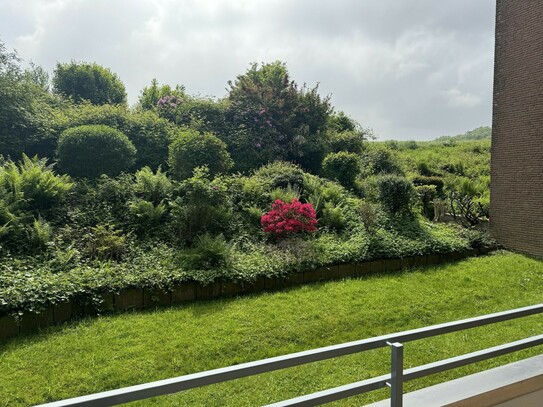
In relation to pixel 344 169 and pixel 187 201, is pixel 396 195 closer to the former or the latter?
pixel 344 169

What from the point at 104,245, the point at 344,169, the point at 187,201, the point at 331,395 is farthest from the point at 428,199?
the point at 331,395

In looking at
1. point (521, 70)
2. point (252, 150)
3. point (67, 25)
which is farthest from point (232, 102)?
point (521, 70)

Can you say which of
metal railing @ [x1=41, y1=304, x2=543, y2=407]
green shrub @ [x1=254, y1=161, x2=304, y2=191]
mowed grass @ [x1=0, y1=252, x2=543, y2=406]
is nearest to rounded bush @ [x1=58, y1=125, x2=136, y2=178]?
green shrub @ [x1=254, y1=161, x2=304, y2=191]

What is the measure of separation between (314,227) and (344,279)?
1345mm

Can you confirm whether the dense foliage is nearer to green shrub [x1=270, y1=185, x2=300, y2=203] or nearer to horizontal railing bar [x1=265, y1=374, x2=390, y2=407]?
green shrub [x1=270, y1=185, x2=300, y2=203]

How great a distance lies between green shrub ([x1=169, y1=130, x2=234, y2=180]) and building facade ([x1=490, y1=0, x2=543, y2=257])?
7373 millimetres

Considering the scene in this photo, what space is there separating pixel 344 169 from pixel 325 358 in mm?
9790

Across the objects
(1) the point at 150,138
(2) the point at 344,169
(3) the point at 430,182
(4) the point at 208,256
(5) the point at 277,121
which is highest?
(5) the point at 277,121

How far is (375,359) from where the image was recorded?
3.74 meters

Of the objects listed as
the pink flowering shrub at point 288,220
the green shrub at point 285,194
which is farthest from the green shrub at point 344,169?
the pink flowering shrub at point 288,220

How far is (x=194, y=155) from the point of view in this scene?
29.3 ft

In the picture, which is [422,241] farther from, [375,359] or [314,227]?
[375,359]

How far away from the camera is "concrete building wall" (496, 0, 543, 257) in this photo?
8633 mm

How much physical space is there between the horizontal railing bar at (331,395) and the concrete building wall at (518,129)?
898 centimetres
